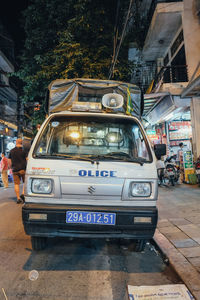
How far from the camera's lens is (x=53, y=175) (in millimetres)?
2697

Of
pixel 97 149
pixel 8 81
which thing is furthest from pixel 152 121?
pixel 8 81

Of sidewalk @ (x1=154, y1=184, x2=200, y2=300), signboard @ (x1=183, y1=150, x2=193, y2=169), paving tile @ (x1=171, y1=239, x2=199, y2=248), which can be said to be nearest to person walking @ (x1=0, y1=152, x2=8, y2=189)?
sidewalk @ (x1=154, y1=184, x2=200, y2=300)

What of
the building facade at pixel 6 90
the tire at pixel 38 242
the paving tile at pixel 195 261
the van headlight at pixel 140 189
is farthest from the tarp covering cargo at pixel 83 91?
the building facade at pixel 6 90

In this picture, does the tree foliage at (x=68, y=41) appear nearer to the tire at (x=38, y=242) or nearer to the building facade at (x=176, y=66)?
the building facade at (x=176, y=66)

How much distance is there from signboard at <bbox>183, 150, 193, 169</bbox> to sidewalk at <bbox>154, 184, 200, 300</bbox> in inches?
124

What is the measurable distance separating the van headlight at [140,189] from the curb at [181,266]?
1.09 m

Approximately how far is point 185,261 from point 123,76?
362 inches

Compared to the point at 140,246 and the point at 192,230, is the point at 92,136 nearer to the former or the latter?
the point at 140,246

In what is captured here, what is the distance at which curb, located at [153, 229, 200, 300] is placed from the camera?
238 cm

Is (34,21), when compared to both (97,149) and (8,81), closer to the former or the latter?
(97,149)

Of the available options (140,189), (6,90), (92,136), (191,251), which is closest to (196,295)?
(191,251)

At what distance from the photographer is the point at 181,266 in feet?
9.20

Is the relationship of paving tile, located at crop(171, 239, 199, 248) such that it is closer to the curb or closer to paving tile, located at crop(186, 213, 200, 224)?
the curb

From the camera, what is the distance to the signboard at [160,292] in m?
2.21
